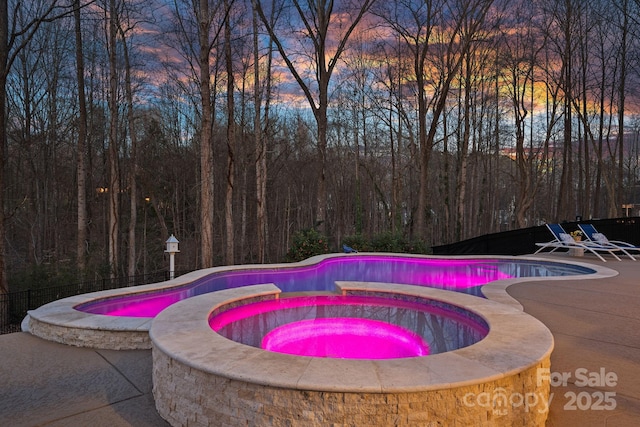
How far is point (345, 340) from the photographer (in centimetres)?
471

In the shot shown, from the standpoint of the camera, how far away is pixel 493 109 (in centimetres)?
2477

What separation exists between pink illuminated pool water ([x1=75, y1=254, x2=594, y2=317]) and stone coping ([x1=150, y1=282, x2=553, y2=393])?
114 inches

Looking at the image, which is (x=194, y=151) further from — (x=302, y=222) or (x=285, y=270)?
(x=285, y=270)

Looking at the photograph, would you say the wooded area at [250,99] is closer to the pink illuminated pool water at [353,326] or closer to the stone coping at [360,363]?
the pink illuminated pool water at [353,326]

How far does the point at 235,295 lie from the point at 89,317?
6.52 feet

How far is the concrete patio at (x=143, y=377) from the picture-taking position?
3002mm

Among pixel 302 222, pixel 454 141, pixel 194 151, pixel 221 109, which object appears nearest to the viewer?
pixel 221 109

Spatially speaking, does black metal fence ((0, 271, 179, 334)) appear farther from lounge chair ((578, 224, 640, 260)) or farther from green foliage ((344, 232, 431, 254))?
lounge chair ((578, 224, 640, 260))

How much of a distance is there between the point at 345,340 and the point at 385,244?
7.99 metres

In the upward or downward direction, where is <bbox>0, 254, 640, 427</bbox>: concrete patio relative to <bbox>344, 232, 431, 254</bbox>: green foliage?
downward

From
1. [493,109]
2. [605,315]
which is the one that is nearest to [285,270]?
[605,315]

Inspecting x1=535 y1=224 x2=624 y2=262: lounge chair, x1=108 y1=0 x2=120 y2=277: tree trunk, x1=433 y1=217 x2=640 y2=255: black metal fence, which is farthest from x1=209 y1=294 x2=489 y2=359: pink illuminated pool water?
x1=108 y1=0 x2=120 y2=277: tree trunk

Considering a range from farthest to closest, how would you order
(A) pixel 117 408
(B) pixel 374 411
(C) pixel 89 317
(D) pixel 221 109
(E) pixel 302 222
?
(E) pixel 302 222
(D) pixel 221 109
(C) pixel 89 317
(A) pixel 117 408
(B) pixel 374 411

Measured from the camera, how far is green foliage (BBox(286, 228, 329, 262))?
37.6 ft
